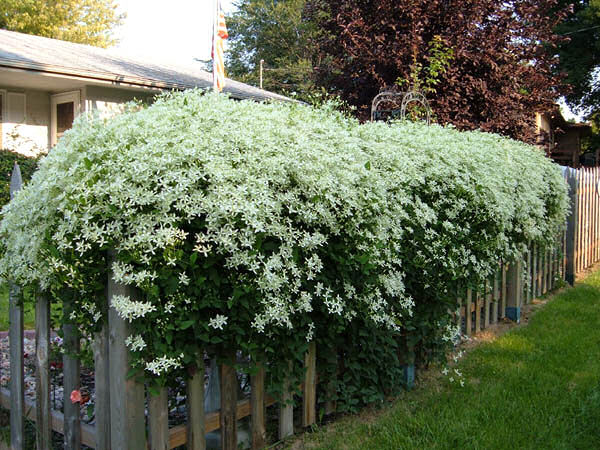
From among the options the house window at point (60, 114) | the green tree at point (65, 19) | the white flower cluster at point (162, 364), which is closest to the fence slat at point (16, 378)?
the white flower cluster at point (162, 364)

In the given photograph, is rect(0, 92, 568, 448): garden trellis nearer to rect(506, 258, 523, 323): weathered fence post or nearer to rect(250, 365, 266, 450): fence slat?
rect(250, 365, 266, 450): fence slat

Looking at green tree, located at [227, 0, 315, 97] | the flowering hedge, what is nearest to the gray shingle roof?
the flowering hedge

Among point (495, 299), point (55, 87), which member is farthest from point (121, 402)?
point (55, 87)

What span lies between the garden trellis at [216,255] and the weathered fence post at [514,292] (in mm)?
2742

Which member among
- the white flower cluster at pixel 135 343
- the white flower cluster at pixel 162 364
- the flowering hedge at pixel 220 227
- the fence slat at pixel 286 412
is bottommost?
the fence slat at pixel 286 412

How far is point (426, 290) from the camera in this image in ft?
12.1

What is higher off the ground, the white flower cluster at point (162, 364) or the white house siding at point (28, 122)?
the white house siding at point (28, 122)

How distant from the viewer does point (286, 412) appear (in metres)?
3.00

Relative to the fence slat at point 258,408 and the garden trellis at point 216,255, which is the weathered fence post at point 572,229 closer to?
the garden trellis at point 216,255

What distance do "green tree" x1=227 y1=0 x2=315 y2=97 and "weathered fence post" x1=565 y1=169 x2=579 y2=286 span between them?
2813cm

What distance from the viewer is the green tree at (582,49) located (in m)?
26.1

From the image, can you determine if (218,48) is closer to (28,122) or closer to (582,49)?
(28,122)

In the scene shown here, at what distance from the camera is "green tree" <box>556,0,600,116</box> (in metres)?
26.1

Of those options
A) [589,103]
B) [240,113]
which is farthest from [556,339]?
[589,103]
